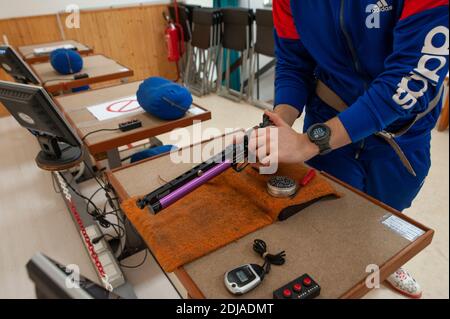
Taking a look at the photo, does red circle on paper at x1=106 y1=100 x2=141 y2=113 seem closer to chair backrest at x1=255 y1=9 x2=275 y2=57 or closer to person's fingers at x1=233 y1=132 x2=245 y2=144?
person's fingers at x1=233 y1=132 x2=245 y2=144

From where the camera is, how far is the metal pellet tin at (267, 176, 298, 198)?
0.82 m

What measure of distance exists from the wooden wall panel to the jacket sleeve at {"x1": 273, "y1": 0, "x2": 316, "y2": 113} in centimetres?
293

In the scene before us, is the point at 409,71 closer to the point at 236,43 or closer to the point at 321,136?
the point at 321,136

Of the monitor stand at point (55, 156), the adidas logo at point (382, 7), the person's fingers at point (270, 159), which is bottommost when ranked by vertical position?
the monitor stand at point (55, 156)

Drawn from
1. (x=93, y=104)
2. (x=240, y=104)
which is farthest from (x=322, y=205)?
(x=240, y=104)

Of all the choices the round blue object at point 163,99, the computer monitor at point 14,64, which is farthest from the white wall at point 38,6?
the round blue object at point 163,99

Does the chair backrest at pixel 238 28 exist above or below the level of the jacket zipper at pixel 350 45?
below

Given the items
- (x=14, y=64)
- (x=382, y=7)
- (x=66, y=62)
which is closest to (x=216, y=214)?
(x=382, y=7)

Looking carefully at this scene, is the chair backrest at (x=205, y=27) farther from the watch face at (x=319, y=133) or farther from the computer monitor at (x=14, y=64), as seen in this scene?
the watch face at (x=319, y=133)

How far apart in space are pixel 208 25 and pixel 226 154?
3288 millimetres

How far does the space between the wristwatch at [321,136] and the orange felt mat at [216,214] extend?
128 millimetres

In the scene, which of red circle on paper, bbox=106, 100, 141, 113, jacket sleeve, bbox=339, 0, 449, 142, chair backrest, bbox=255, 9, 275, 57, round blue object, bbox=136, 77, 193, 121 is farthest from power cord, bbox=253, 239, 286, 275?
chair backrest, bbox=255, 9, 275, 57

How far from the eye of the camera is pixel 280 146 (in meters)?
0.77

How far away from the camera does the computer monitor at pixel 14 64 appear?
66.2 inches
